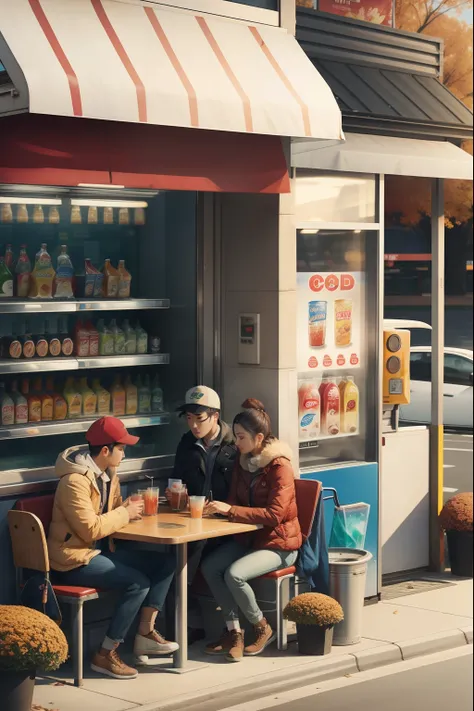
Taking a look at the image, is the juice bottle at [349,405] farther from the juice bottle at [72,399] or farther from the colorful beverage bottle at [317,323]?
the juice bottle at [72,399]

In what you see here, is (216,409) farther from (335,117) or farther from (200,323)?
(335,117)

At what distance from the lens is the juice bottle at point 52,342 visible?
9344 millimetres

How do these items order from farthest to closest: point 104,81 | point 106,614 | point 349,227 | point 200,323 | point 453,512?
point 453,512
point 349,227
point 200,323
point 106,614
point 104,81

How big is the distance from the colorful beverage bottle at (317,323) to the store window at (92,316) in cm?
113

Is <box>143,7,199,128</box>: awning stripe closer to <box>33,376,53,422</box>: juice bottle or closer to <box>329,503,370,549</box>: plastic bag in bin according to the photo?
<box>33,376,53,422</box>: juice bottle

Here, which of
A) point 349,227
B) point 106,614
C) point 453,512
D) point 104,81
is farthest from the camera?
point 453,512

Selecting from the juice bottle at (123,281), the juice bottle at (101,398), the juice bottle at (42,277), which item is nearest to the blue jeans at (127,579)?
the juice bottle at (101,398)

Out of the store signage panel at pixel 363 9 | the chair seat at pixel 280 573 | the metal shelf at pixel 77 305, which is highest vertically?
the store signage panel at pixel 363 9

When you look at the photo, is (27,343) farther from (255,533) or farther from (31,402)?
(255,533)

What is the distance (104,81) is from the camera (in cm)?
811

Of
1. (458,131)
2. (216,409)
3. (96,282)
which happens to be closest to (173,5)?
(96,282)

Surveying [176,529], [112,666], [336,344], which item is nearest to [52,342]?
[176,529]

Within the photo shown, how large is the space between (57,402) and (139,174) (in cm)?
177

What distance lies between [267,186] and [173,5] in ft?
4.54
